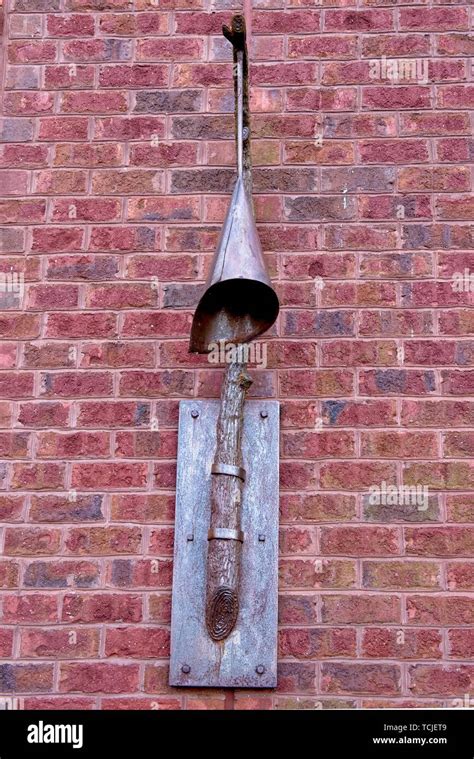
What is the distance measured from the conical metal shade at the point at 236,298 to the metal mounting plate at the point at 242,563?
211mm

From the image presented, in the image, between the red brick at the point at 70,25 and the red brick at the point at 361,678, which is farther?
the red brick at the point at 70,25

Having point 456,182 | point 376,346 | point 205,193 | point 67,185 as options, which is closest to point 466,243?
point 456,182

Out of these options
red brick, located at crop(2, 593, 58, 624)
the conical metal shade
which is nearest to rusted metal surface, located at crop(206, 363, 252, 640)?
the conical metal shade

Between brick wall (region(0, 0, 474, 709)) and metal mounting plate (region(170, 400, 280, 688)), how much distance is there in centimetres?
5

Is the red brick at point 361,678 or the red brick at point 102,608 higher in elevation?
the red brick at point 102,608

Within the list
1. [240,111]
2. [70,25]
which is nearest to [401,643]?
[240,111]

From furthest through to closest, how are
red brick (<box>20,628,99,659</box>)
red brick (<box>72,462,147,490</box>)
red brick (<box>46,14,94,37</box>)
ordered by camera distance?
A: red brick (<box>46,14,94,37</box>) → red brick (<box>72,462,147,490</box>) → red brick (<box>20,628,99,659</box>)

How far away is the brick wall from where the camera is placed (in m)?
3.16

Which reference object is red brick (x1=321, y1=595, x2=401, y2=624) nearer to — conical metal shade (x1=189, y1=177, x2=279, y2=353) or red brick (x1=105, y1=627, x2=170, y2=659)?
red brick (x1=105, y1=627, x2=170, y2=659)

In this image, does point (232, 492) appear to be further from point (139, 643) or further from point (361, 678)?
point (361, 678)

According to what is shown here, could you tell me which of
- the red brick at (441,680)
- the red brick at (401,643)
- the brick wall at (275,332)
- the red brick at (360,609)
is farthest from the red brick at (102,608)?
the red brick at (441,680)

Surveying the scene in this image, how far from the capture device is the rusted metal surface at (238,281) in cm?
314

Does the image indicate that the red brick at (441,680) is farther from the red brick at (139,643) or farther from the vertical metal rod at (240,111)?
the vertical metal rod at (240,111)
